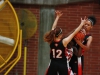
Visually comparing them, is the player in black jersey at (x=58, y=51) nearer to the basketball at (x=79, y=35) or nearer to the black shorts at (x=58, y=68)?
the black shorts at (x=58, y=68)

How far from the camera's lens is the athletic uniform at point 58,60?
618 cm

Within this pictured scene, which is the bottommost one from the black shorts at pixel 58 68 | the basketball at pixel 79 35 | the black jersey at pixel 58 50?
the black shorts at pixel 58 68

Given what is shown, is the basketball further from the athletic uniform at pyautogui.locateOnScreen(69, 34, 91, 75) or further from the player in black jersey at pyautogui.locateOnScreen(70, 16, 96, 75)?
the athletic uniform at pyautogui.locateOnScreen(69, 34, 91, 75)

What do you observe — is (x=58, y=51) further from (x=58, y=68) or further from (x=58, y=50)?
(x=58, y=68)

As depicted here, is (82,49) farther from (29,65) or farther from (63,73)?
(29,65)

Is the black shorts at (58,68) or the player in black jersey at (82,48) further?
the player in black jersey at (82,48)

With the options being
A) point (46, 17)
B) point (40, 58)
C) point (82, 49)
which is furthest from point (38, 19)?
point (82, 49)

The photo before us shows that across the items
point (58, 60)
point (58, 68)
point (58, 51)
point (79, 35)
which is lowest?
point (58, 68)

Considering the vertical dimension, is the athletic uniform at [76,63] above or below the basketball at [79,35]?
below

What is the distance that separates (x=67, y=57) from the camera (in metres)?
6.31

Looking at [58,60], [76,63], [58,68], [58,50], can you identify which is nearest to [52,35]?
[58,50]

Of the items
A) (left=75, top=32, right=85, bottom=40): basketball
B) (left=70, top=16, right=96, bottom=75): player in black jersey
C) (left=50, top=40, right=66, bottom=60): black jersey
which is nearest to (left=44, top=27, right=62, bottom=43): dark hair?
(left=50, top=40, right=66, bottom=60): black jersey

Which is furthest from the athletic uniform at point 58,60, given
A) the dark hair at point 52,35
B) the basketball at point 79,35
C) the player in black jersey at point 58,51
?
the basketball at point 79,35

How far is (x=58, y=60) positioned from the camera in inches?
245
